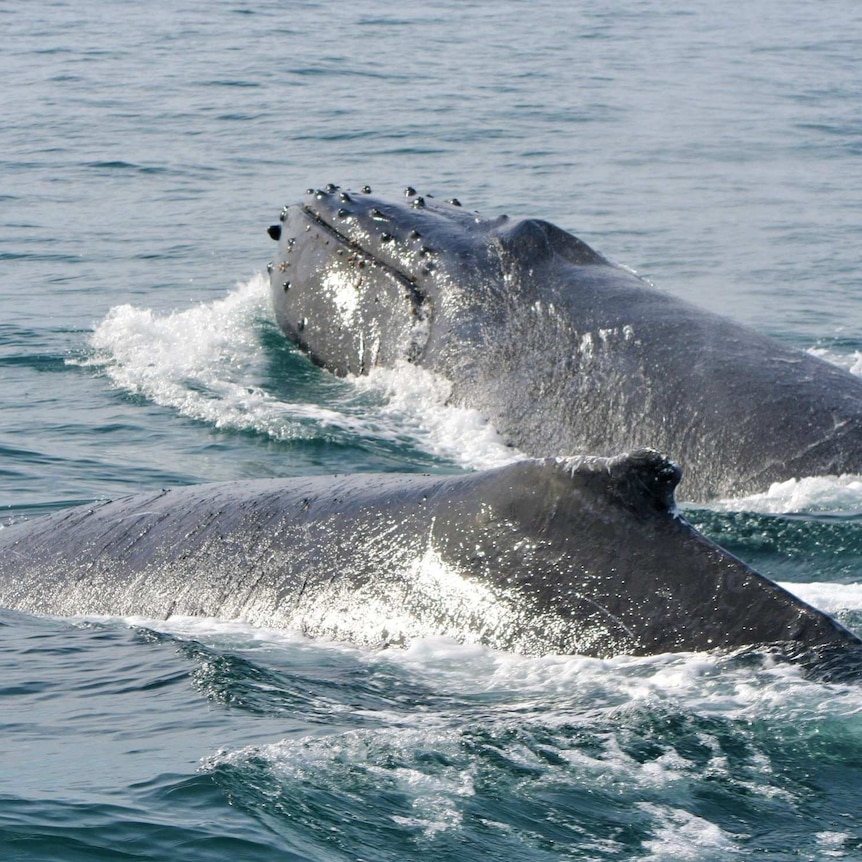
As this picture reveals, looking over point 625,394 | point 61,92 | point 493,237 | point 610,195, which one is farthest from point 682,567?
point 61,92

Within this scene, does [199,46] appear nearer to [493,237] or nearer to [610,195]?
[610,195]

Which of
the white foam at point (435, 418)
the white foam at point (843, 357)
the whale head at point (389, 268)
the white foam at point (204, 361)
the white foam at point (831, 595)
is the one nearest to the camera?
the white foam at point (831, 595)

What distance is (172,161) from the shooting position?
29.6 m

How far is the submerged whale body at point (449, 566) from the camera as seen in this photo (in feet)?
23.6

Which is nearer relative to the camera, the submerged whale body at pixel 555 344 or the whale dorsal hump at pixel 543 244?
the submerged whale body at pixel 555 344

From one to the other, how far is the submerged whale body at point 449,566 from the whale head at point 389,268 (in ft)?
15.1

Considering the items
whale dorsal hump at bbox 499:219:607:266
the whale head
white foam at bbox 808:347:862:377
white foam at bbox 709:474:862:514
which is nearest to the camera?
white foam at bbox 709:474:862:514

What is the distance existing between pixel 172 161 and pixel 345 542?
22.2 meters

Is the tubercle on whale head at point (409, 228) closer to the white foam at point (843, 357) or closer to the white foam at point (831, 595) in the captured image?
the white foam at point (843, 357)

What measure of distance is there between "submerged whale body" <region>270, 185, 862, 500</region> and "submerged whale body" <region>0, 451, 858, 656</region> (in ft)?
12.1

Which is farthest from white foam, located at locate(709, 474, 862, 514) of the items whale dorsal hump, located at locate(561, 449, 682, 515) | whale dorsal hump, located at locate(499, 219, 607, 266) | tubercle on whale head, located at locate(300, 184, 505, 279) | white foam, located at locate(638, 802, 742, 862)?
white foam, located at locate(638, 802, 742, 862)

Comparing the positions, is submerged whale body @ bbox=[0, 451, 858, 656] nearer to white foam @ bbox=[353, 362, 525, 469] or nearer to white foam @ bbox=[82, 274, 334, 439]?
white foam @ bbox=[353, 362, 525, 469]

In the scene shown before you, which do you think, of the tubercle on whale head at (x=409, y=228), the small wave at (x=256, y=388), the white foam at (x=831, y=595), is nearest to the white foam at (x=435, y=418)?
the small wave at (x=256, y=388)

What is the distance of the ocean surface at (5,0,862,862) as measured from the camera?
259 inches
